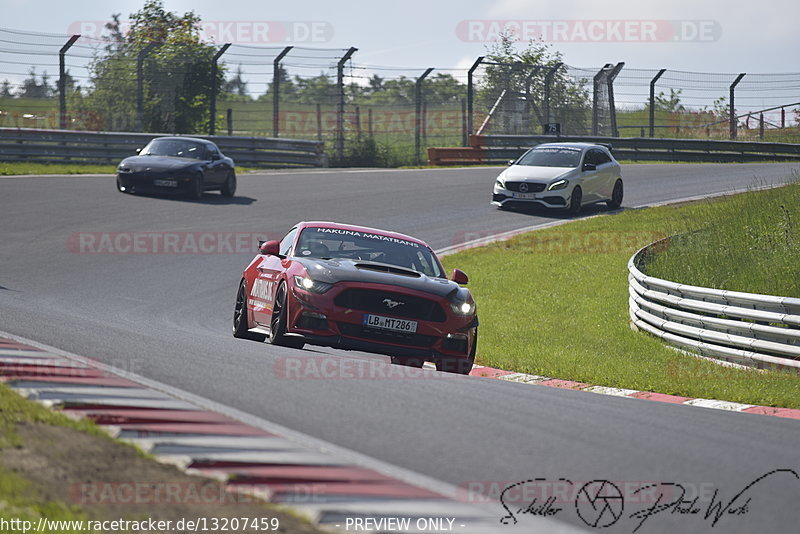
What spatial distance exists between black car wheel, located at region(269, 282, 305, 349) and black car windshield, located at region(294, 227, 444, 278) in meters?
0.73

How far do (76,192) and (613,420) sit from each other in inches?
795

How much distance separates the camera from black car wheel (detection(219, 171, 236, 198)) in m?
26.3

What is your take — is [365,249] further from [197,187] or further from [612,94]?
[612,94]

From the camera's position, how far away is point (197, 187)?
2511cm

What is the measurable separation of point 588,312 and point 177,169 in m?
12.1

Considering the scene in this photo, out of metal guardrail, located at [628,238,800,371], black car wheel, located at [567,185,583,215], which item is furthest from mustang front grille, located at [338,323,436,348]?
black car wheel, located at [567,185,583,215]

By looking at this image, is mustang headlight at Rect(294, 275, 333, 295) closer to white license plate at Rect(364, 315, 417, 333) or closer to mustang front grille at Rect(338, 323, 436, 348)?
mustang front grille at Rect(338, 323, 436, 348)

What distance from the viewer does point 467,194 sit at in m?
28.9

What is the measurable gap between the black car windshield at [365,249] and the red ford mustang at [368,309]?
2.0 inches
